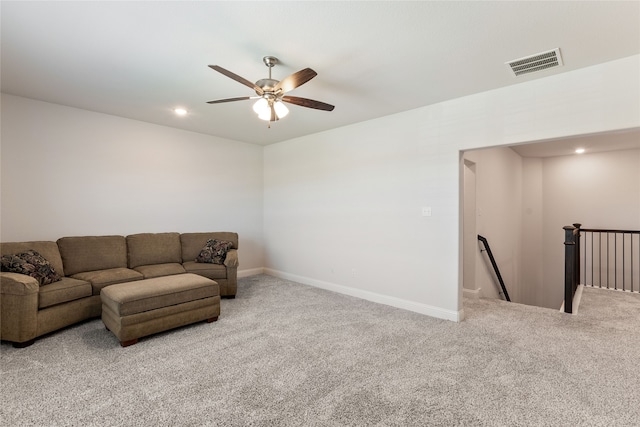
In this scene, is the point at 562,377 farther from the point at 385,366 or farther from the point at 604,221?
the point at 604,221

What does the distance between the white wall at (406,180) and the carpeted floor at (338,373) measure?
811 mm

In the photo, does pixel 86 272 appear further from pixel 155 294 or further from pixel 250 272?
pixel 250 272

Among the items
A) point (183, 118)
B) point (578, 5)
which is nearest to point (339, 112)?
point (183, 118)

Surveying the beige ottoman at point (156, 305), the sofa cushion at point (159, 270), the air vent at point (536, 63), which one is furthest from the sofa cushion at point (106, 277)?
the air vent at point (536, 63)

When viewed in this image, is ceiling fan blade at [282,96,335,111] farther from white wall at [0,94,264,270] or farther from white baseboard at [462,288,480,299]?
white baseboard at [462,288,480,299]

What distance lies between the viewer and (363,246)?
4.64 m

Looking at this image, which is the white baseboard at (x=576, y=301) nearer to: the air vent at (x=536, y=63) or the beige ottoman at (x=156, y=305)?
the air vent at (x=536, y=63)

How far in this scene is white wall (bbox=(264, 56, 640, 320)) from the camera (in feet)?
9.44

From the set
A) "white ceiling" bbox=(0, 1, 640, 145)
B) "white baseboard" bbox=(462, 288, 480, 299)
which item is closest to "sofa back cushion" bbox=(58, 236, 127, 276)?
"white ceiling" bbox=(0, 1, 640, 145)

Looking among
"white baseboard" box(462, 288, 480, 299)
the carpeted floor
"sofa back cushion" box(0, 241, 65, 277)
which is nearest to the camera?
the carpeted floor

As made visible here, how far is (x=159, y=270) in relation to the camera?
4.14m

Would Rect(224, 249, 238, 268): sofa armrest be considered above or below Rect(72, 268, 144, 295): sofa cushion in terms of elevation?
above

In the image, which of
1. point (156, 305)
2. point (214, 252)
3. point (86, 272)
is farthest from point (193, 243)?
point (156, 305)

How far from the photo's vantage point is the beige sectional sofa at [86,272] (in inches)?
113
